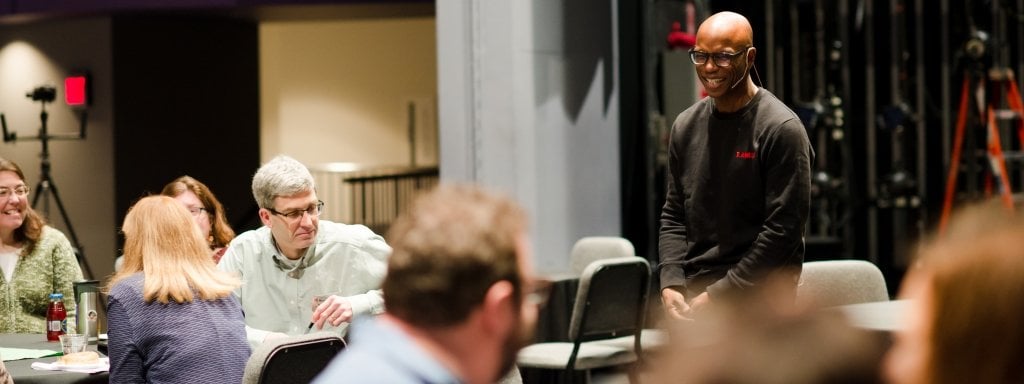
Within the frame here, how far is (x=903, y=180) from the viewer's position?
8883 mm

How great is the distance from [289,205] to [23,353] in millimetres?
1082

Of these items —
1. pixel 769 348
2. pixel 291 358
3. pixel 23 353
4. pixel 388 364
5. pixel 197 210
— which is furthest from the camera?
pixel 197 210

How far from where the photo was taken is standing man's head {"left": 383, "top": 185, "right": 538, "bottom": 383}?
1254 mm

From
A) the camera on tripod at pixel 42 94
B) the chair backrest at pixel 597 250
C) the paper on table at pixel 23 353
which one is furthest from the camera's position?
the camera on tripod at pixel 42 94

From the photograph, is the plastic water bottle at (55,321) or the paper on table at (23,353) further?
the plastic water bottle at (55,321)

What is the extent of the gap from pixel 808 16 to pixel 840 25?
13.6 inches

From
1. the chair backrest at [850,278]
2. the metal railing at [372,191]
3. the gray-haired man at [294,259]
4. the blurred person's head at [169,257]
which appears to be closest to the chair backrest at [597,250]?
the chair backrest at [850,278]

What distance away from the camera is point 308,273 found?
342 centimetres

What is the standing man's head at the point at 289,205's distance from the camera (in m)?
3.36

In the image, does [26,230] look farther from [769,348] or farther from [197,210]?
[769,348]

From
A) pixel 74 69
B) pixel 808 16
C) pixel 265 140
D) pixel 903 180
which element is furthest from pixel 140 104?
pixel 903 180

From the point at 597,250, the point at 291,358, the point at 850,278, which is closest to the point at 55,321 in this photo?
the point at 291,358

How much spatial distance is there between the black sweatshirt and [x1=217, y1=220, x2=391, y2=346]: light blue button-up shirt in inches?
31.4

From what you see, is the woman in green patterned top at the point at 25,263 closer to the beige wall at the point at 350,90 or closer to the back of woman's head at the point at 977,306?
the back of woman's head at the point at 977,306
